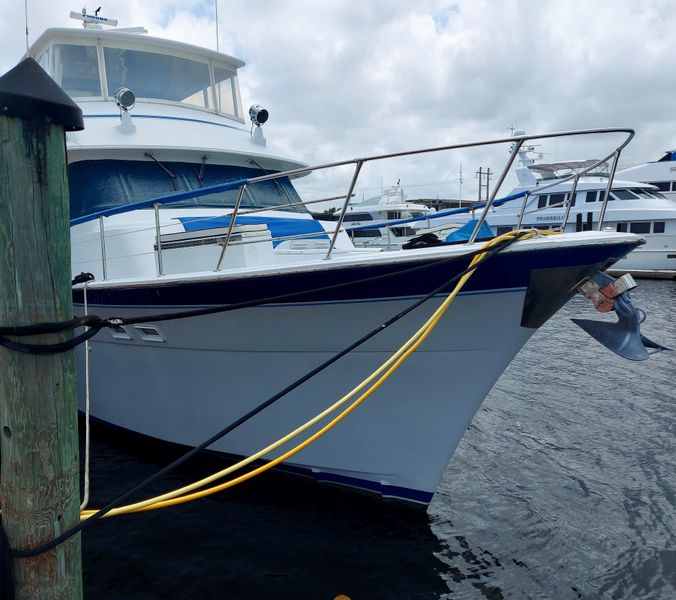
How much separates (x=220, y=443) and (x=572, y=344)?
8917 millimetres

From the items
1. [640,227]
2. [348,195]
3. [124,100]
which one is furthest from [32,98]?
[640,227]

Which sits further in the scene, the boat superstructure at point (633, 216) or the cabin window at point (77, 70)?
the boat superstructure at point (633, 216)

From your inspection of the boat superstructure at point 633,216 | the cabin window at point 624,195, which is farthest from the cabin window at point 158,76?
the cabin window at point 624,195

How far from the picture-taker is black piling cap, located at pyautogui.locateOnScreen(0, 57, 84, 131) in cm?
216

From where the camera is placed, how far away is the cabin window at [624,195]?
954 inches

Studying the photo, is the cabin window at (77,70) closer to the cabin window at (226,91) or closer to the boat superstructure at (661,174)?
the cabin window at (226,91)

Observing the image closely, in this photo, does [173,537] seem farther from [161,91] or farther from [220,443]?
[161,91]

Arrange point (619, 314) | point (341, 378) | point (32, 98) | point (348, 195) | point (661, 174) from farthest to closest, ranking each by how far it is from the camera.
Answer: point (661, 174), point (341, 378), point (348, 195), point (619, 314), point (32, 98)

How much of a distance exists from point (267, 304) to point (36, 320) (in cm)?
196

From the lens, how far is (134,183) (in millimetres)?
6227

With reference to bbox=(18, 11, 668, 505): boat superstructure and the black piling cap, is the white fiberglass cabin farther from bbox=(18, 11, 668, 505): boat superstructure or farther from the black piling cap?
the black piling cap

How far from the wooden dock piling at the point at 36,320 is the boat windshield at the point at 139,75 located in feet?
18.2

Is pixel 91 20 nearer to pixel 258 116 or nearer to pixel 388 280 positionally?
pixel 258 116

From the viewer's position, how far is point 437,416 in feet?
14.1
